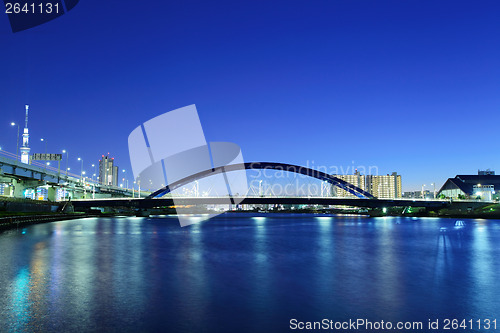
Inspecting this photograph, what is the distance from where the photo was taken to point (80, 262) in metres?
26.0

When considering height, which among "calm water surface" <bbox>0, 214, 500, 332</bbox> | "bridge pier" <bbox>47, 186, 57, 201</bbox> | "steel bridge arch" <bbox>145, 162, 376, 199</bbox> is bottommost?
"calm water surface" <bbox>0, 214, 500, 332</bbox>

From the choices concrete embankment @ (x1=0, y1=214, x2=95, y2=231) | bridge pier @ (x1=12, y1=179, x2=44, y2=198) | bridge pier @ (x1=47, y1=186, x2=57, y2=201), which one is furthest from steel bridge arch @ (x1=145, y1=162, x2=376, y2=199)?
concrete embankment @ (x1=0, y1=214, x2=95, y2=231)

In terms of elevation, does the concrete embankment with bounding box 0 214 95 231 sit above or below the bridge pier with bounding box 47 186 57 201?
below

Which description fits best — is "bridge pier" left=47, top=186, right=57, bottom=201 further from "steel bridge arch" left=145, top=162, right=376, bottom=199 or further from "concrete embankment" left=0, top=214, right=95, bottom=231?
"concrete embankment" left=0, top=214, right=95, bottom=231

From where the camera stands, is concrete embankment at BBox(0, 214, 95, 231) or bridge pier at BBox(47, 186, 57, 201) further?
bridge pier at BBox(47, 186, 57, 201)

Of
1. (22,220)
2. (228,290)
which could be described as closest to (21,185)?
(22,220)

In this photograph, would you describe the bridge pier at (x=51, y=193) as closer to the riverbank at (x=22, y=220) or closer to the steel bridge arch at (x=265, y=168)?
the steel bridge arch at (x=265, y=168)

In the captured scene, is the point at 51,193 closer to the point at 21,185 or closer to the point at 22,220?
the point at 21,185

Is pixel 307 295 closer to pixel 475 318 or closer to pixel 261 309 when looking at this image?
pixel 261 309

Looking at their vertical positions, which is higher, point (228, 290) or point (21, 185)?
point (21, 185)

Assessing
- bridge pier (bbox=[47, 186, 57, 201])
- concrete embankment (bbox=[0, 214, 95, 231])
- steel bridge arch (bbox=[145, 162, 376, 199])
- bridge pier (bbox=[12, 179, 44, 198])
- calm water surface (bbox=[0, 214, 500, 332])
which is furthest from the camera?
steel bridge arch (bbox=[145, 162, 376, 199])

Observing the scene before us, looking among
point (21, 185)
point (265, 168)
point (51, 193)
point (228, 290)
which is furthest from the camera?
point (265, 168)

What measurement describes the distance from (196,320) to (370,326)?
17.3ft

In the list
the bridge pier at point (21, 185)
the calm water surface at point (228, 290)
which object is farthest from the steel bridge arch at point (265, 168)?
the calm water surface at point (228, 290)
